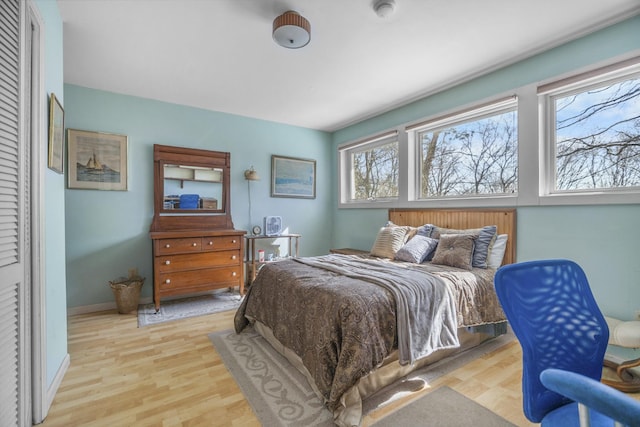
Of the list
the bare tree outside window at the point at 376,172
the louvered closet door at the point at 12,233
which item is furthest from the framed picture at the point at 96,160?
the bare tree outside window at the point at 376,172

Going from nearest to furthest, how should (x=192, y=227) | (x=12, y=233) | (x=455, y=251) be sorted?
(x=12, y=233)
(x=455, y=251)
(x=192, y=227)

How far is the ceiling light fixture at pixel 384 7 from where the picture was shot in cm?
194

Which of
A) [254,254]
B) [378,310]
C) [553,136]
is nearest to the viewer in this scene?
[378,310]

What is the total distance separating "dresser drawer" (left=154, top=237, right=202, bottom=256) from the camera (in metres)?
3.19

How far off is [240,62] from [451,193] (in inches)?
106

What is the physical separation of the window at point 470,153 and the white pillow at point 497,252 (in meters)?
0.52

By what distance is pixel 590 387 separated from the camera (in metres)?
0.64

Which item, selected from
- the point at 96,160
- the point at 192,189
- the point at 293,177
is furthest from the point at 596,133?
the point at 96,160

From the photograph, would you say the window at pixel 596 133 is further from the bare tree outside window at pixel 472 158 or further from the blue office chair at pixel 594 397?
the blue office chair at pixel 594 397

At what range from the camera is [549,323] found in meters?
1.01

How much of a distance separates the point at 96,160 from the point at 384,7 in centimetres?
338

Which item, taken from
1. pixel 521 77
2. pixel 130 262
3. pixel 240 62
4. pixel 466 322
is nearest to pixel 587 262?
pixel 466 322

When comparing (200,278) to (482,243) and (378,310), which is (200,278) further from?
(482,243)

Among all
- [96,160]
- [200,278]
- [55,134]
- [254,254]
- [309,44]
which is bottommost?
[200,278]
